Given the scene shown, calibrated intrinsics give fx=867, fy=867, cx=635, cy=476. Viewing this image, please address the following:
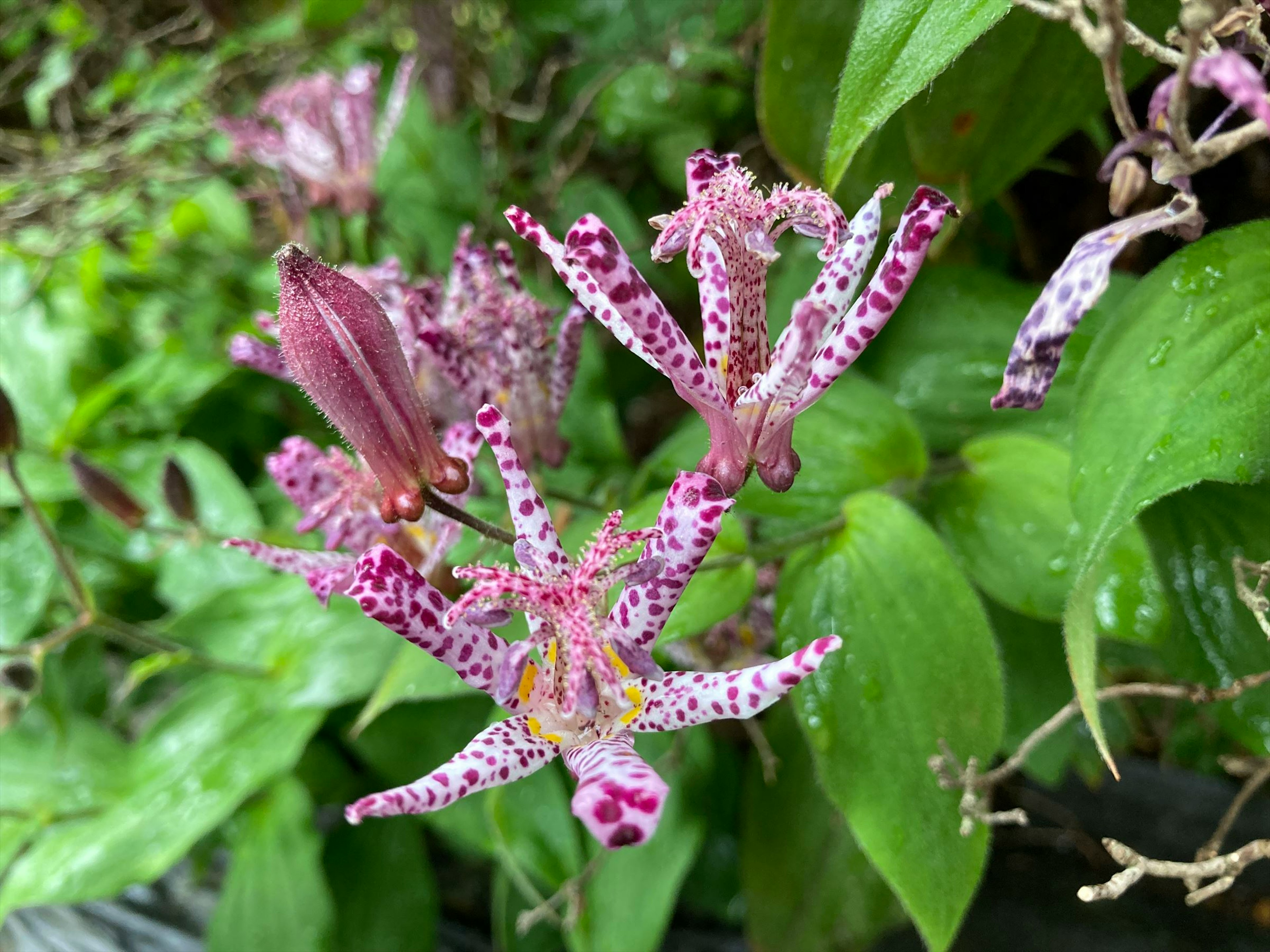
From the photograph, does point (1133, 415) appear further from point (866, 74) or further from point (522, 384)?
point (522, 384)

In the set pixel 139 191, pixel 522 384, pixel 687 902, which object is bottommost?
pixel 687 902

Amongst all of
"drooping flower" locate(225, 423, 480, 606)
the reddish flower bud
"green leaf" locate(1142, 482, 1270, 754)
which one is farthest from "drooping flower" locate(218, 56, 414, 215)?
"green leaf" locate(1142, 482, 1270, 754)

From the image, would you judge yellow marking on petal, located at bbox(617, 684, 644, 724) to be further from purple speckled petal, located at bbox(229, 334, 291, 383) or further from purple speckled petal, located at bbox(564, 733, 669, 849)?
purple speckled petal, located at bbox(229, 334, 291, 383)

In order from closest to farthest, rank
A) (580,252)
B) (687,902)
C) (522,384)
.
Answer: (580,252), (522,384), (687,902)

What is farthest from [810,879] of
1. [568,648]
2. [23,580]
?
Answer: [23,580]

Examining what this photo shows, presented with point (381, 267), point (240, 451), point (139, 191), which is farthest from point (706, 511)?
point (139, 191)

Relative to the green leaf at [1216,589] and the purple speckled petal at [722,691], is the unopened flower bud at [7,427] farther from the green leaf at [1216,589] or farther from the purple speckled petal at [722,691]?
the green leaf at [1216,589]
